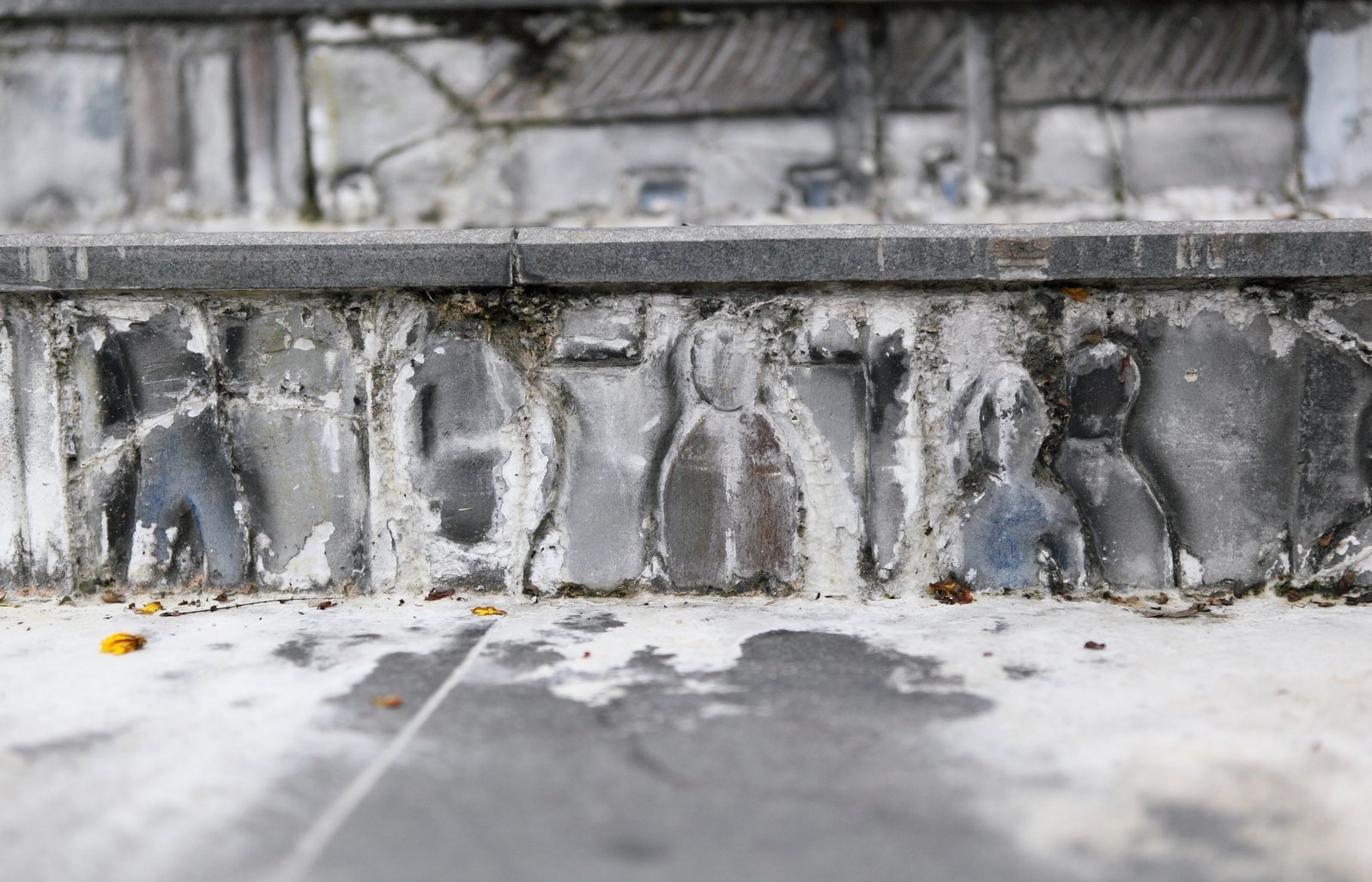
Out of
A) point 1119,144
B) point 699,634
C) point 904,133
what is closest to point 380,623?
point 699,634

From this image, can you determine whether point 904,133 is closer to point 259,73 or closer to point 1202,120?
point 1202,120

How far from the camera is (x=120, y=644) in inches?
59.5

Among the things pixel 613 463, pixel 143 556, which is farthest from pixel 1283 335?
pixel 143 556

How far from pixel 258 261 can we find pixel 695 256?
2.51 feet

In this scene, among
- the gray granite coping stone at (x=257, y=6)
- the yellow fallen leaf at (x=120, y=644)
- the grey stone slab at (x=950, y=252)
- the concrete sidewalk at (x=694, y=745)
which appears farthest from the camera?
the gray granite coping stone at (x=257, y=6)

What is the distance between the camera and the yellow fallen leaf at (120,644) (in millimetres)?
1505

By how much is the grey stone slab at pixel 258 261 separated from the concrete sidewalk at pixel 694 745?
1.92 ft

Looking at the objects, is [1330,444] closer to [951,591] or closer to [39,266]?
[951,591]

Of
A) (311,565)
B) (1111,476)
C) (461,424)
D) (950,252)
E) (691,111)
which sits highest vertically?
(691,111)

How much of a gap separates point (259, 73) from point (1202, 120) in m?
4.16

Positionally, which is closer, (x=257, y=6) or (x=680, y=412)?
(x=680, y=412)

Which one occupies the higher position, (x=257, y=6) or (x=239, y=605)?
(x=257, y=6)

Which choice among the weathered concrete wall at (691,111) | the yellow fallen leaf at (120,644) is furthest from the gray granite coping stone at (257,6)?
the yellow fallen leaf at (120,644)

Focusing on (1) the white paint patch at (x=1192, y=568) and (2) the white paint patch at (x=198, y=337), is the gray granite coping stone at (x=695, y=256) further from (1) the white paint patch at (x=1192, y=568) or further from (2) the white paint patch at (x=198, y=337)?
(1) the white paint patch at (x=1192, y=568)
